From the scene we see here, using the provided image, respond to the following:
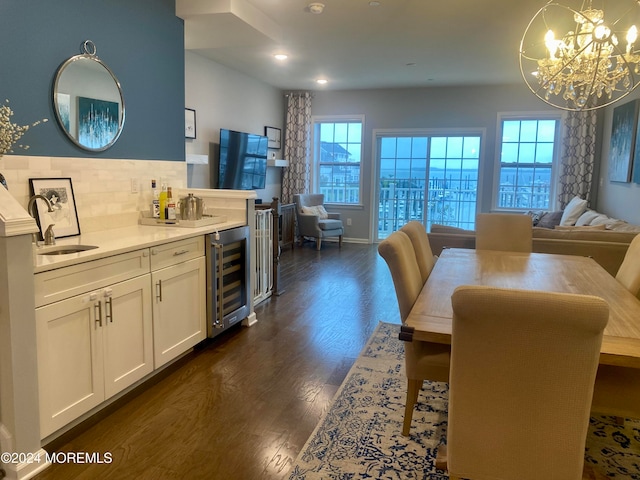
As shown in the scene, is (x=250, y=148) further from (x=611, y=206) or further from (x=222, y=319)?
(x=611, y=206)

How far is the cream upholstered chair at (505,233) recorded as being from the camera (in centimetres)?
370

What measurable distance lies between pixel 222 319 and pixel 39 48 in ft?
6.66

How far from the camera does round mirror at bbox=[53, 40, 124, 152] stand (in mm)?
2773

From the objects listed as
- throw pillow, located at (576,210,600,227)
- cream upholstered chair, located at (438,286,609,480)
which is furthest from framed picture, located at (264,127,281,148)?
cream upholstered chair, located at (438,286,609,480)

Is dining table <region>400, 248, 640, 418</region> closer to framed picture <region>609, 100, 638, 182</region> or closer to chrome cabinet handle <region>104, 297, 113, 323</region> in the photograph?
chrome cabinet handle <region>104, 297, 113, 323</region>

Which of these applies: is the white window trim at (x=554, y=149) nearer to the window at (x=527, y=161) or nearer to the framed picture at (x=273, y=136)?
the window at (x=527, y=161)

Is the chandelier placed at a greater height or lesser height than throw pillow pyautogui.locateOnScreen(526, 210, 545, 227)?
greater

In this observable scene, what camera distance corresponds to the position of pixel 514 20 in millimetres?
4328

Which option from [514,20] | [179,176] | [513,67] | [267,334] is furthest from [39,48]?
[513,67]

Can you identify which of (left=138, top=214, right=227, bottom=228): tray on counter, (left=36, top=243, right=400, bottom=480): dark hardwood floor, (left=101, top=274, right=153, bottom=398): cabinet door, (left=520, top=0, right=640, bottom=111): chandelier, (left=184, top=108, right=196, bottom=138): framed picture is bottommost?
(left=36, top=243, right=400, bottom=480): dark hardwood floor

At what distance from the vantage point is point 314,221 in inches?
301

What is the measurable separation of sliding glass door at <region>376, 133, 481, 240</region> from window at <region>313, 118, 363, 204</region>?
44cm

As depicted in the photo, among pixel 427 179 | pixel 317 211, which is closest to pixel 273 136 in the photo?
pixel 317 211

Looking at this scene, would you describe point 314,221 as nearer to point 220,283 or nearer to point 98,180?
point 220,283
